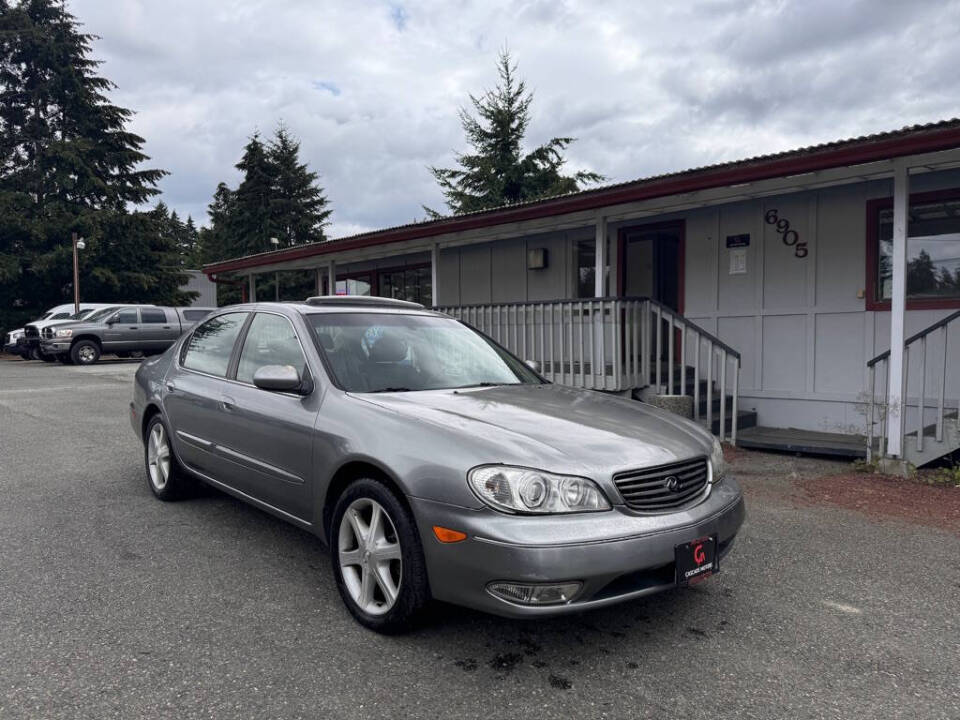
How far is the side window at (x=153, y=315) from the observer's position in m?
20.9

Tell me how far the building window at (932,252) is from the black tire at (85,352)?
65.9 feet

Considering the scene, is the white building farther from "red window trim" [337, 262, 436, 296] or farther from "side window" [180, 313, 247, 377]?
"side window" [180, 313, 247, 377]

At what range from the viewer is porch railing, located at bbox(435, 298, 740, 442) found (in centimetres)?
774

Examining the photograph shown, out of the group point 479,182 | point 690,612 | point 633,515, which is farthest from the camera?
point 479,182

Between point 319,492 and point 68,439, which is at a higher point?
point 319,492

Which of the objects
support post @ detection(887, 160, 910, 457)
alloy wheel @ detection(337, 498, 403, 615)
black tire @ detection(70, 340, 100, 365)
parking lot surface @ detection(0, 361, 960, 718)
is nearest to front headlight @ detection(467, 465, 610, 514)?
alloy wheel @ detection(337, 498, 403, 615)

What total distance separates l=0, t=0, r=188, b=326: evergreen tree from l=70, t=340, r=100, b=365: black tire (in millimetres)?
9443

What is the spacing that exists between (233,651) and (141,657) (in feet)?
1.16

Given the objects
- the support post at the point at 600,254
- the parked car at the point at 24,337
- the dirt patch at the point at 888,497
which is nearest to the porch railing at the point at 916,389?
the dirt patch at the point at 888,497

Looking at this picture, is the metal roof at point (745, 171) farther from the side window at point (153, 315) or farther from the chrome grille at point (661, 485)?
the side window at point (153, 315)

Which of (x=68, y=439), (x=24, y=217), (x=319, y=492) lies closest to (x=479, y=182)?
(x=24, y=217)

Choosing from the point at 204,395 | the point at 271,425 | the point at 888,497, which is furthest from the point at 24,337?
the point at 888,497

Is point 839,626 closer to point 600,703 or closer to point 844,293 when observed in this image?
point 600,703

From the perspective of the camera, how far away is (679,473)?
289cm
